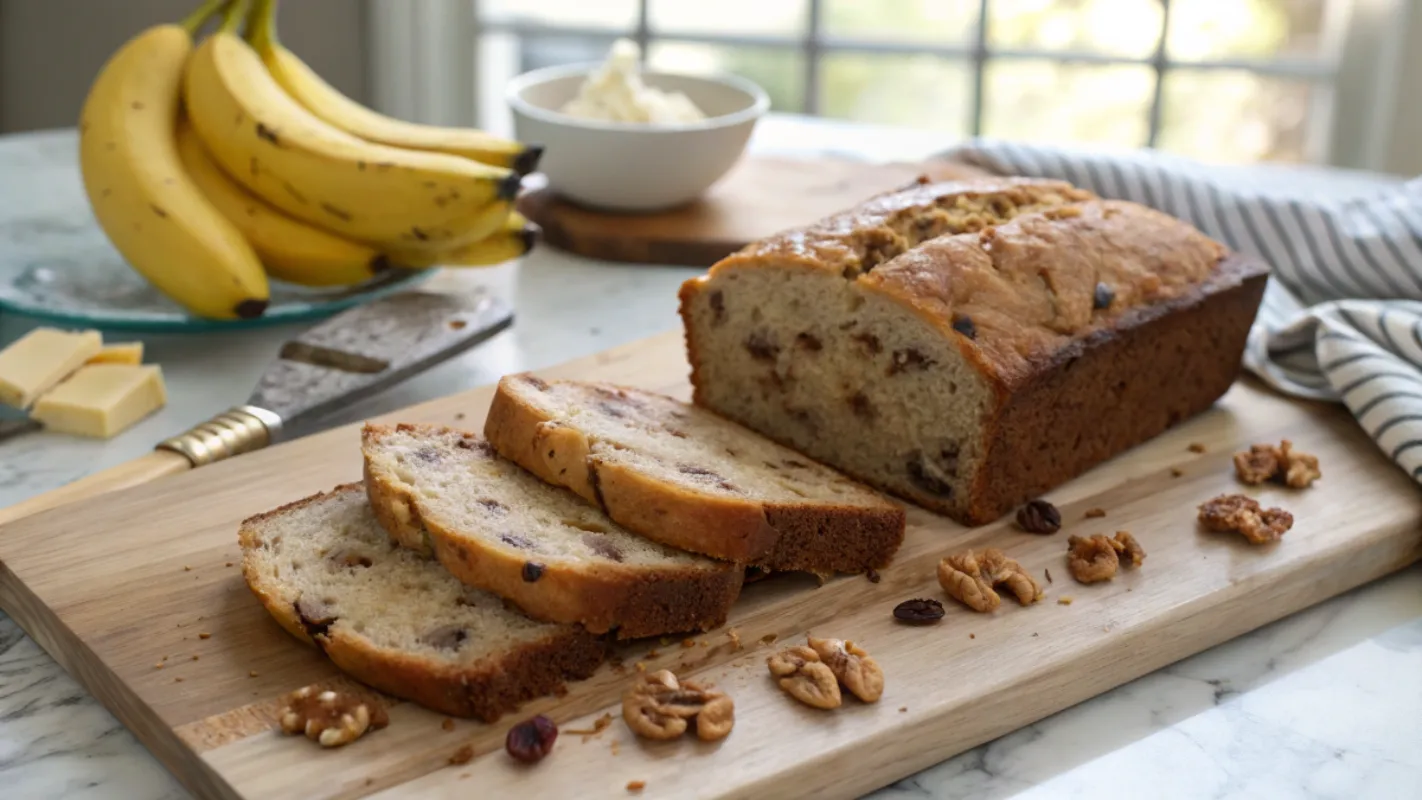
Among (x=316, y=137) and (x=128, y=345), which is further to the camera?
(x=316, y=137)

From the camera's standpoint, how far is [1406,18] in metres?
4.38

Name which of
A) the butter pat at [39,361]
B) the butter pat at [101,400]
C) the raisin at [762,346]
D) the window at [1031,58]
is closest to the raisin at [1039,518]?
the raisin at [762,346]

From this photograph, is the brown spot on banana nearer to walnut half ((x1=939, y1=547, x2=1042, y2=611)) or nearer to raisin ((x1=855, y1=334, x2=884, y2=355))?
raisin ((x1=855, y1=334, x2=884, y2=355))

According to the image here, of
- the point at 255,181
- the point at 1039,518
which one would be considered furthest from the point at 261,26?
the point at 1039,518

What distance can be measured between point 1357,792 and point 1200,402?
3.61ft

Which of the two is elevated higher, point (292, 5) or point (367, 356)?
point (292, 5)

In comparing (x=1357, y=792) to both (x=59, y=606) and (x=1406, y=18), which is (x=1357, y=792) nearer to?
(x=59, y=606)

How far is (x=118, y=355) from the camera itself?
274cm

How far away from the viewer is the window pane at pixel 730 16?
→ 5.23 meters

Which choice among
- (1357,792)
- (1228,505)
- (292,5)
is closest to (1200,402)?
(1228,505)

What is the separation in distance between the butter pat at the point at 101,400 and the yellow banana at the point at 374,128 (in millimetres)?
804

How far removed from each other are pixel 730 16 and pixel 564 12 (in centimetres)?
71

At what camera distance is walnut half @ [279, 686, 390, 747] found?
1.69m

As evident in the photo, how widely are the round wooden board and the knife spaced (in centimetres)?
60
